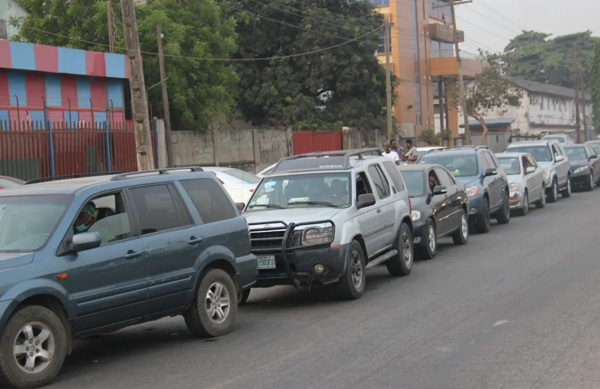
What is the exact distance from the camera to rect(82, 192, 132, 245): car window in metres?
7.57

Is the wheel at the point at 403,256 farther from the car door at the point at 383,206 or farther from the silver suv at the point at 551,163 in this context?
Answer: the silver suv at the point at 551,163

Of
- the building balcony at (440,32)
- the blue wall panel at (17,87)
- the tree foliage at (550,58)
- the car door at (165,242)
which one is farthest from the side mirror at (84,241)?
the tree foliage at (550,58)

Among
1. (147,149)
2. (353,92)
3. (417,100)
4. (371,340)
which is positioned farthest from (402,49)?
(371,340)

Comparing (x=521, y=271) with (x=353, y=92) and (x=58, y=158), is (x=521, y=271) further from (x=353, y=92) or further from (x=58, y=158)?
(x=353, y=92)

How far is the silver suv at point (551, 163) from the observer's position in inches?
1007

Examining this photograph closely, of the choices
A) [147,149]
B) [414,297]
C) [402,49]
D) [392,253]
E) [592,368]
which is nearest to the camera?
[592,368]

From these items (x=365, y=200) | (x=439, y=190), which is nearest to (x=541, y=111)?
(x=439, y=190)

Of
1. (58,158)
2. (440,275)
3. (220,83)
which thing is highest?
(220,83)

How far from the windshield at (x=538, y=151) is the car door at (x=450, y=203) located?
417 inches

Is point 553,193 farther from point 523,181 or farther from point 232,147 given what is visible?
point 232,147

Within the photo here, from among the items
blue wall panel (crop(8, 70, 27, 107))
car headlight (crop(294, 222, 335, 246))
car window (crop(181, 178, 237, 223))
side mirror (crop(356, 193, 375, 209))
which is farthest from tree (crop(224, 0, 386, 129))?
car window (crop(181, 178, 237, 223))

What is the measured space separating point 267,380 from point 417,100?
52768mm

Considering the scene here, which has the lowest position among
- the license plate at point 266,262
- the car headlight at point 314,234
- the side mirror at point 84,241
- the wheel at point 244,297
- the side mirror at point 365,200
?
the wheel at point 244,297

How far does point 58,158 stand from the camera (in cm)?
2342
